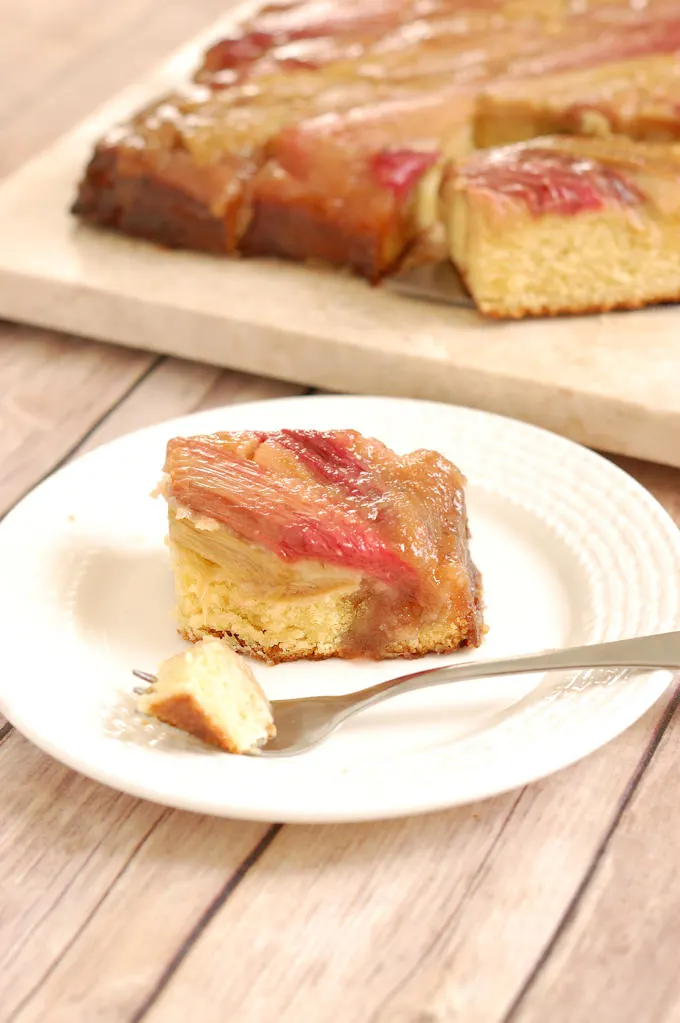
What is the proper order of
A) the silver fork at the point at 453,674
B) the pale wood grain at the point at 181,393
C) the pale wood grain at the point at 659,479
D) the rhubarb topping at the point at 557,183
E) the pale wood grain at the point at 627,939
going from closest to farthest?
the pale wood grain at the point at 627,939
the silver fork at the point at 453,674
the pale wood grain at the point at 659,479
the rhubarb topping at the point at 557,183
the pale wood grain at the point at 181,393

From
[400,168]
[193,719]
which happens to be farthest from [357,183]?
[193,719]

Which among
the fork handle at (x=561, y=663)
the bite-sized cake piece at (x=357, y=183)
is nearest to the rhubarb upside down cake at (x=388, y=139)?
the bite-sized cake piece at (x=357, y=183)

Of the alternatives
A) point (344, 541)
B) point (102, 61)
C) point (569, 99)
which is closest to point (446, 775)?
point (344, 541)

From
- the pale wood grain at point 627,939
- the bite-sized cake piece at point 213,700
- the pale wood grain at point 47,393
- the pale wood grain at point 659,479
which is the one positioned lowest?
the pale wood grain at point 659,479

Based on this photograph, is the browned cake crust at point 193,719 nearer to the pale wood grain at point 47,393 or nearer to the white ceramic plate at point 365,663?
the white ceramic plate at point 365,663

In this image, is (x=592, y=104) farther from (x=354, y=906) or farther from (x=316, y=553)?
(x=354, y=906)
